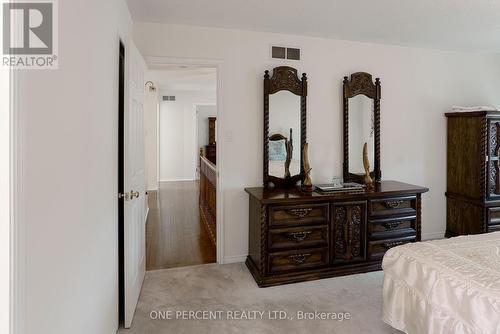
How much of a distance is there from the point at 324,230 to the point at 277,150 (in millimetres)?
993

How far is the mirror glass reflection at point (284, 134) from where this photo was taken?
11.3 ft

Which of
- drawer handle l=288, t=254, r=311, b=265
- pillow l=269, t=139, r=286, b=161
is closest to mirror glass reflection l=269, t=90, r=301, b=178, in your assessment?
pillow l=269, t=139, r=286, b=161

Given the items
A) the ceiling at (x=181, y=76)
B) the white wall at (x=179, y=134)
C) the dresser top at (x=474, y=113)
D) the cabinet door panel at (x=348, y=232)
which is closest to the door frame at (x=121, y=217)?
the cabinet door panel at (x=348, y=232)

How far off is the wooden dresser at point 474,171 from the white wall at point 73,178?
157 inches

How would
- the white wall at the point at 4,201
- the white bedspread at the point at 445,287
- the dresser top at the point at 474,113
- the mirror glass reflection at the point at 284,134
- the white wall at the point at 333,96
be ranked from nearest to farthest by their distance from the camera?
the white wall at the point at 4,201 < the white bedspread at the point at 445,287 < the white wall at the point at 333,96 < the mirror glass reflection at the point at 284,134 < the dresser top at the point at 474,113

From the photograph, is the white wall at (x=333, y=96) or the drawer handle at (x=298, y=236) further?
the white wall at (x=333, y=96)

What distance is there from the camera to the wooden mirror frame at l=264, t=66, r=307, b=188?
3.40m

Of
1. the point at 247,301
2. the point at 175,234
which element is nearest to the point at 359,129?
the point at 247,301

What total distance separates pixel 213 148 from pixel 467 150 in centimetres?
680

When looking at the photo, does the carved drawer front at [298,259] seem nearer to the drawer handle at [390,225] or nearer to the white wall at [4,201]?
the drawer handle at [390,225]

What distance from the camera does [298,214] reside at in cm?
299

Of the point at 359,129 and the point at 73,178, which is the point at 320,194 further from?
the point at 73,178

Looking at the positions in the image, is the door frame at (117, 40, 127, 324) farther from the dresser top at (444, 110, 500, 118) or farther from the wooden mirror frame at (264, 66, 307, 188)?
the dresser top at (444, 110, 500, 118)

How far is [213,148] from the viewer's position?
377 inches
